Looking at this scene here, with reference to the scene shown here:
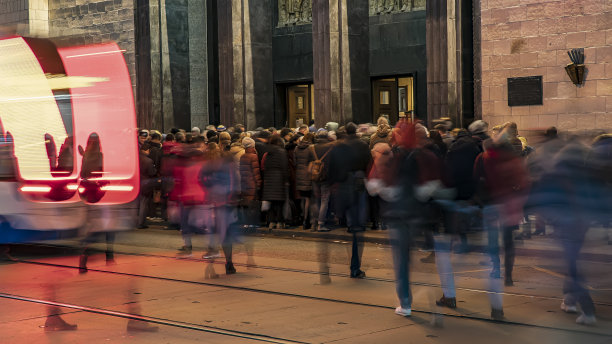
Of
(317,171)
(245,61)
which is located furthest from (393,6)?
(317,171)

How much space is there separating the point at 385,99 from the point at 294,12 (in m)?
3.92

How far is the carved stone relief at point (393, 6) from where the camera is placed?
906 inches

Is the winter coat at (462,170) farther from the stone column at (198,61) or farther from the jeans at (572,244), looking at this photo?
the stone column at (198,61)

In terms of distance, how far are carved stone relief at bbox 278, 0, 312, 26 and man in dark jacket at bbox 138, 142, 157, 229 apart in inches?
350

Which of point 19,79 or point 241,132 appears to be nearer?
point 19,79

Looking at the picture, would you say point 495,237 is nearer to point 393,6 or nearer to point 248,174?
point 248,174

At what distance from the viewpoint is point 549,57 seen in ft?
A: 57.1

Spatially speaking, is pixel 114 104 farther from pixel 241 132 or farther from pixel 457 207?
pixel 457 207

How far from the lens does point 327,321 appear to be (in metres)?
8.33

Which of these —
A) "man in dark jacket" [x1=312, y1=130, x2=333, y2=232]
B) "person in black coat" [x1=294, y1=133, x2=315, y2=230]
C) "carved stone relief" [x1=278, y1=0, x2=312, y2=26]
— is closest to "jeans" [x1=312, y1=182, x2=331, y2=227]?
"man in dark jacket" [x1=312, y1=130, x2=333, y2=232]

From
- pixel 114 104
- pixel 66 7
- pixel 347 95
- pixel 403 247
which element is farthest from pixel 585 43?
pixel 66 7

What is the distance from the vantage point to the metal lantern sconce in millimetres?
16859

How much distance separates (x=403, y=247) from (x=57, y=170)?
6.59 metres

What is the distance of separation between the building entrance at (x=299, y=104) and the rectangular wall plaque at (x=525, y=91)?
30.4 feet
